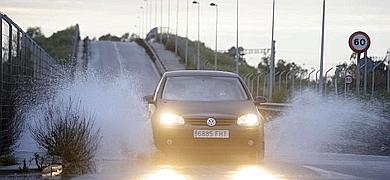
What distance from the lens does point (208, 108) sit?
17.0 meters

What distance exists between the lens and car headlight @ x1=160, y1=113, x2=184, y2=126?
16.8m

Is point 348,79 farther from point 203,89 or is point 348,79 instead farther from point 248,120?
point 248,120

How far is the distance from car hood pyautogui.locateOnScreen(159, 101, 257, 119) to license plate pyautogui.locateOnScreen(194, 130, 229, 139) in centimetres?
27

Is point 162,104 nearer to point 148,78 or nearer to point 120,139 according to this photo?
point 120,139

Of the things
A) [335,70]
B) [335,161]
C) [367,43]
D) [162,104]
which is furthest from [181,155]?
[335,70]

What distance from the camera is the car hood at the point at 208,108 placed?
16786 mm

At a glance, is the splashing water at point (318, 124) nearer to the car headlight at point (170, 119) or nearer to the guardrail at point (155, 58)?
the car headlight at point (170, 119)

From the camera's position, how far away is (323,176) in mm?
14172

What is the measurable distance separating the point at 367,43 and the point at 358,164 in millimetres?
10605

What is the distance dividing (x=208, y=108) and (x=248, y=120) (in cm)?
73

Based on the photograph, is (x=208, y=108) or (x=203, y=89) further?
(x=203, y=89)

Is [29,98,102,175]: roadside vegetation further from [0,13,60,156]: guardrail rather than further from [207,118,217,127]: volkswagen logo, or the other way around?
[207,118,217,127]: volkswagen logo

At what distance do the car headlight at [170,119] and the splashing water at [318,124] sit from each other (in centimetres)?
286

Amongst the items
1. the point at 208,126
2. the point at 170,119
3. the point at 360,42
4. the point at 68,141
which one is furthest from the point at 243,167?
the point at 360,42
